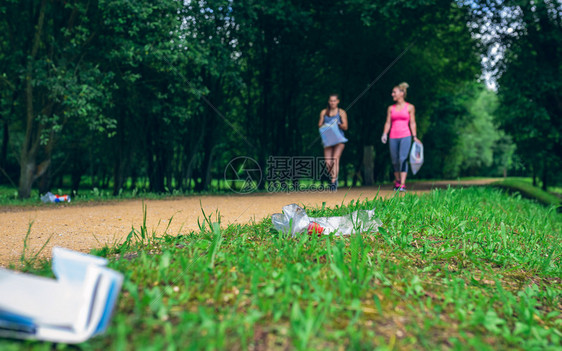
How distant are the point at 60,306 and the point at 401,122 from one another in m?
8.01

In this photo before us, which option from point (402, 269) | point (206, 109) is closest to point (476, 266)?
point (402, 269)

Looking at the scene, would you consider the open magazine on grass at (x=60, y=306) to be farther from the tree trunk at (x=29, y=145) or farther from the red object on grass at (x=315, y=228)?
the tree trunk at (x=29, y=145)

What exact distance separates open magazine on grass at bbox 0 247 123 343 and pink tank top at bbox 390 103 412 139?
25.7 feet

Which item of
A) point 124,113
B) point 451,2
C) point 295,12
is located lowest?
point 124,113

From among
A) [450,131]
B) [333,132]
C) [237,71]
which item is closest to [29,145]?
[237,71]

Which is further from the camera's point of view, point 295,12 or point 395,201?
point 295,12

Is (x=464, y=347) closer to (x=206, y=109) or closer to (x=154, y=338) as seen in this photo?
(x=154, y=338)

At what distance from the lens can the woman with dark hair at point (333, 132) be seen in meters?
9.09

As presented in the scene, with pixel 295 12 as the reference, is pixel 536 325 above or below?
below

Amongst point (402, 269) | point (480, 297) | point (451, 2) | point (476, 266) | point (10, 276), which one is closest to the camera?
point (10, 276)

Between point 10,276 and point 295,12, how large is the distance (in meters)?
12.2

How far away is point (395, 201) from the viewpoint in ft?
16.8

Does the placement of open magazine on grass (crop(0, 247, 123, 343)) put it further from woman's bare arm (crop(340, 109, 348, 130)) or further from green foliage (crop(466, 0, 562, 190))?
green foliage (crop(466, 0, 562, 190))

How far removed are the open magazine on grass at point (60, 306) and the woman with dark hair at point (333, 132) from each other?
25.4 ft
